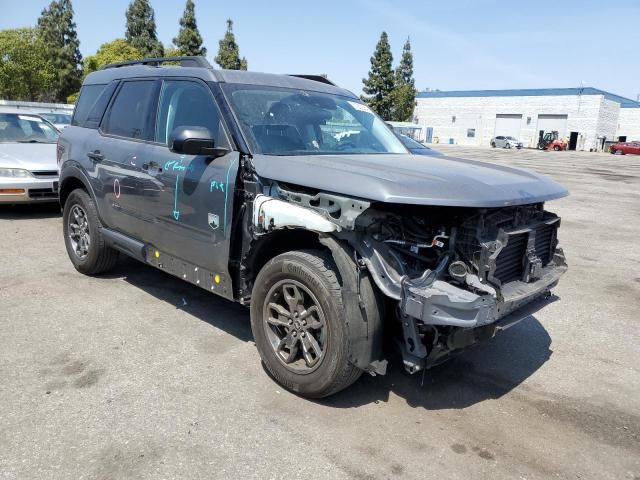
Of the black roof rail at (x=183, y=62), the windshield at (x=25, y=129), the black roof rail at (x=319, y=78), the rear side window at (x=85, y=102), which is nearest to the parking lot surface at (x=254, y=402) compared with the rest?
the rear side window at (x=85, y=102)

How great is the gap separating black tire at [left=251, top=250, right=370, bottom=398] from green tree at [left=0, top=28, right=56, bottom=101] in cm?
5200

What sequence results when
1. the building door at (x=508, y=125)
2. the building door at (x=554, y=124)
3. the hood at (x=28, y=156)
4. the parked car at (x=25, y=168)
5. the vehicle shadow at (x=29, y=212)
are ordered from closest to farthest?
the parked car at (x=25, y=168), the hood at (x=28, y=156), the vehicle shadow at (x=29, y=212), the building door at (x=554, y=124), the building door at (x=508, y=125)

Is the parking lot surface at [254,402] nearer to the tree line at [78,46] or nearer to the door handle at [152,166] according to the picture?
the door handle at [152,166]

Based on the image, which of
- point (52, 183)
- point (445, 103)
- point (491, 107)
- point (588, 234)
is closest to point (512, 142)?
point (491, 107)

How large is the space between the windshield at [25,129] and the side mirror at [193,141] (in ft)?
23.8

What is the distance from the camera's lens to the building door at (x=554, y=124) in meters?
60.9

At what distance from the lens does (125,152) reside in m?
4.79

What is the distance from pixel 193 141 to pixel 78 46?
6583 cm

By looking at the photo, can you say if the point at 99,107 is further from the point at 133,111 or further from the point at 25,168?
the point at 25,168

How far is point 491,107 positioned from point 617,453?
68.3 metres

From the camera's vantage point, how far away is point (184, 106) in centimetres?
435

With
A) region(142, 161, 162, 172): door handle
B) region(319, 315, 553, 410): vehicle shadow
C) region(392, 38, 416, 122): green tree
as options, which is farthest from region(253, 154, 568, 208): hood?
region(392, 38, 416, 122): green tree

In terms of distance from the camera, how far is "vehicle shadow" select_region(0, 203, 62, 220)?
8867 millimetres

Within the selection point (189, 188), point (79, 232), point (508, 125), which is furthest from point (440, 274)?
Answer: point (508, 125)
